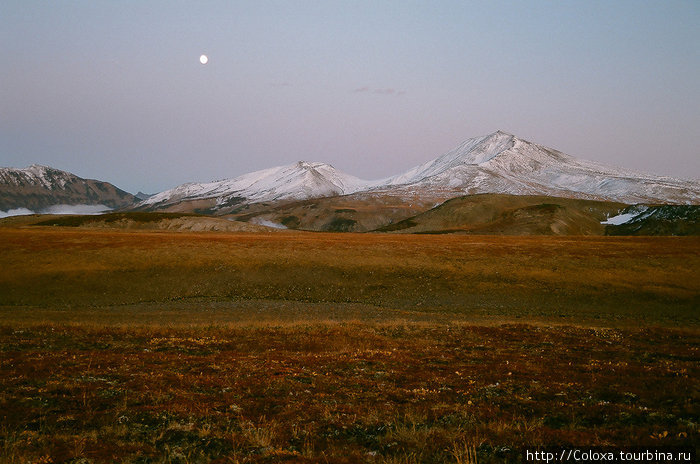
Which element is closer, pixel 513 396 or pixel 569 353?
pixel 513 396

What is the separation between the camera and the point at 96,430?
412 inches

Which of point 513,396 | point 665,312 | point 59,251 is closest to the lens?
point 513,396

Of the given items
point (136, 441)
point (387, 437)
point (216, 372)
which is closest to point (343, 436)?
point (387, 437)

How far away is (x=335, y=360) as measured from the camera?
20.5 m

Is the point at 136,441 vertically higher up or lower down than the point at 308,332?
higher up

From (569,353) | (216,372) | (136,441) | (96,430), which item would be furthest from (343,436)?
(569,353)

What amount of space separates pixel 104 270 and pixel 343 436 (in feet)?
175

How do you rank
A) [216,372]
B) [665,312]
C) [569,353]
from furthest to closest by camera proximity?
[665,312] < [569,353] < [216,372]

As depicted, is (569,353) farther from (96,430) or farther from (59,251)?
(59,251)

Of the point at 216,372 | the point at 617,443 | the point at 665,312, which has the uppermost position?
the point at 617,443

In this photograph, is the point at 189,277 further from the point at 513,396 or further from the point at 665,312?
the point at 665,312

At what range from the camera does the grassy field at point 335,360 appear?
391 inches

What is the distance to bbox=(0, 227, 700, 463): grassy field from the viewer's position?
992 cm

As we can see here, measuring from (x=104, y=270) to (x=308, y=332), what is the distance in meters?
38.1
